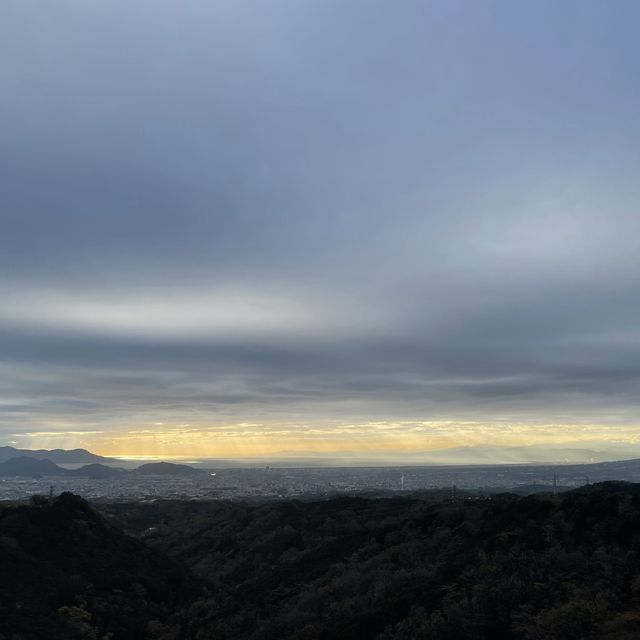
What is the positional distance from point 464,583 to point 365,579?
8.62m

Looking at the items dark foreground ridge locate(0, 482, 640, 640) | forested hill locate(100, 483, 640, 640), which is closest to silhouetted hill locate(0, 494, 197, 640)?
dark foreground ridge locate(0, 482, 640, 640)

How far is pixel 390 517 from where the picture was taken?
213ft

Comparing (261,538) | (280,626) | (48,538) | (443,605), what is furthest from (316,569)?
(261,538)

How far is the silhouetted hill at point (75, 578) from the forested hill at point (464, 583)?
14.9ft

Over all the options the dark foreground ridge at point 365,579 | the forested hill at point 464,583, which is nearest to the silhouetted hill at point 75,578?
the dark foreground ridge at point 365,579

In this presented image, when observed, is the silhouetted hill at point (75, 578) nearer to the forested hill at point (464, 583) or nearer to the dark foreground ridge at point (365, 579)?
the dark foreground ridge at point (365, 579)

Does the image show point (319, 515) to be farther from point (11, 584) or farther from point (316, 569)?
point (11, 584)

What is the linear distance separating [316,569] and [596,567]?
853 inches

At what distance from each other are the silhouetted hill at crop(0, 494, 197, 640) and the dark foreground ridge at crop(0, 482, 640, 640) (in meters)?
0.15

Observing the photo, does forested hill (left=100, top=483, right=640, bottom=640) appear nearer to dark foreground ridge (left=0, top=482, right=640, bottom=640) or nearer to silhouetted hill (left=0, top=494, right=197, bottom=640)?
dark foreground ridge (left=0, top=482, right=640, bottom=640)

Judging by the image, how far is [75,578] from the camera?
4191 cm

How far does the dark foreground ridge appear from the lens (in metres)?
19.2

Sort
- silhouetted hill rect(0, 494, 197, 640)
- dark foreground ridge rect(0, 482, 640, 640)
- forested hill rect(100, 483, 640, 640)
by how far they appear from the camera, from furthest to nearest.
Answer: silhouetted hill rect(0, 494, 197, 640), dark foreground ridge rect(0, 482, 640, 640), forested hill rect(100, 483, 640, 640)

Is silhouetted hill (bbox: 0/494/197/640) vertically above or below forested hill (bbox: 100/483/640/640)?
below
